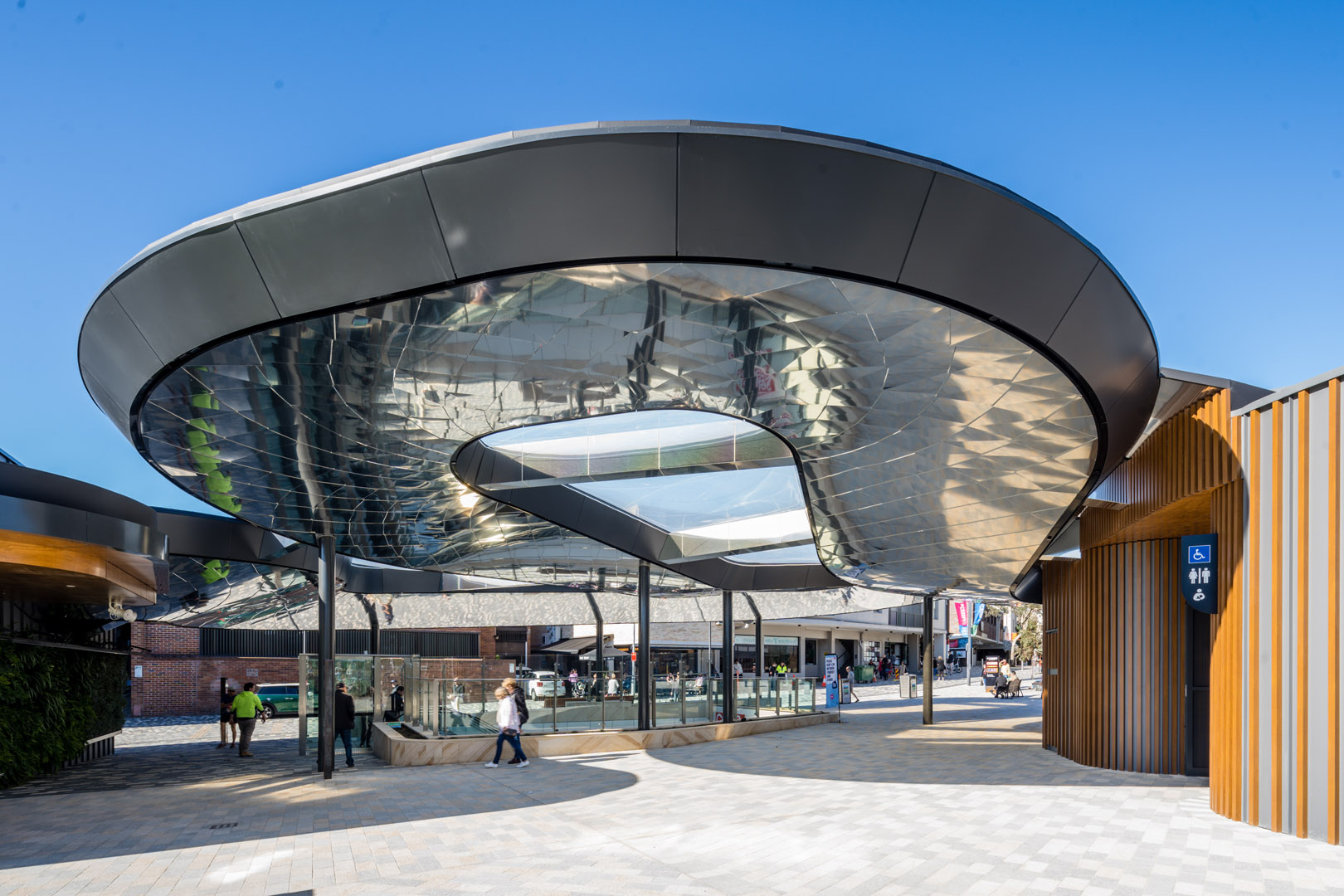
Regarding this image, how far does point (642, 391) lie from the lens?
1023 cm

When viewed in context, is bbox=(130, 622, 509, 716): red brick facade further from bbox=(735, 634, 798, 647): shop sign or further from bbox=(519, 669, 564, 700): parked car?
bbox=(735, 634, 798, 647): shop sign

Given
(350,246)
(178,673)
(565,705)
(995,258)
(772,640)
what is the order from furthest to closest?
(772,640)
(178,673)
(565,705)
(995,258)
(350,246)

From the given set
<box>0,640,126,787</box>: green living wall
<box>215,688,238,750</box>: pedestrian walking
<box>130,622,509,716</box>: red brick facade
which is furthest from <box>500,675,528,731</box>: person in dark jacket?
<box>130,622,509,716</box>: red brick facade

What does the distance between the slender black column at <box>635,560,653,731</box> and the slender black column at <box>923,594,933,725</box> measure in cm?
874

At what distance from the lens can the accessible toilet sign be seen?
1068cm

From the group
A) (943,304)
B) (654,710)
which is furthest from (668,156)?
(654,710)

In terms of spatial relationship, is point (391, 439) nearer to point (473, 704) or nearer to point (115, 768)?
point (473, 704)

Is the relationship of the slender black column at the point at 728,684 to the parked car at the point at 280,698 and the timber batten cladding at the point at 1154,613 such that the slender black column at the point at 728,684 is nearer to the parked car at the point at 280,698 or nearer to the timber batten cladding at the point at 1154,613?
the timber batten cladding at the point at 1154,613

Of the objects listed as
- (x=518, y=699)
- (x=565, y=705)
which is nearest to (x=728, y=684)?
(x=565, y=705)

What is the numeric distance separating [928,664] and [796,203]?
23887 millimetres

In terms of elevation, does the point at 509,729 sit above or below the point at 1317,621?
below

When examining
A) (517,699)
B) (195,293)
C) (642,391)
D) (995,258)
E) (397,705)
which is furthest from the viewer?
(397,705)

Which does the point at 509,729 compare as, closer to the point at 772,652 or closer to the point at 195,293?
the point at 195,293

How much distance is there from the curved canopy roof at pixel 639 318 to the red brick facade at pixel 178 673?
27.6 meters
